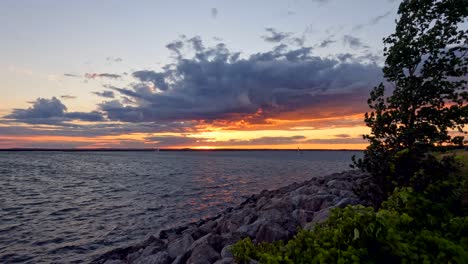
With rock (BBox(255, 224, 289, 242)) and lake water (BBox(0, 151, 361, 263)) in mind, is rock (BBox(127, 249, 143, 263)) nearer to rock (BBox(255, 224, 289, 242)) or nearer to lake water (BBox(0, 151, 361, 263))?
lake water (BBox(0, 151, 361, 263))

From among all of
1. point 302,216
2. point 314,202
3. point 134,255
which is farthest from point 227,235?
point 314,202

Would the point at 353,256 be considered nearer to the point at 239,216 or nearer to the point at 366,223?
the point at 366,223

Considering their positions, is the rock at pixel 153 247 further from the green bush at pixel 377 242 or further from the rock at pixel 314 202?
the green bush at pixel 377 242

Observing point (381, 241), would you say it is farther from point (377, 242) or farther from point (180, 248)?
point (180, 248)

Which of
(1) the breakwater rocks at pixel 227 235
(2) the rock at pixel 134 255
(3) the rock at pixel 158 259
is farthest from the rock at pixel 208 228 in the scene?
(3) the rock at pixel 158 259

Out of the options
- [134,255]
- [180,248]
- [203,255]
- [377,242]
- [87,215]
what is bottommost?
[87,215]

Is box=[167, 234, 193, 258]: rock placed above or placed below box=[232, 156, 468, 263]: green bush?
below

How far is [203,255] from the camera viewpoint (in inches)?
459

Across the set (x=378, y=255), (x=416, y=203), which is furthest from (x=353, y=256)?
(x=416, y=203)

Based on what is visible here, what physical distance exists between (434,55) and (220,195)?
98.0 feet

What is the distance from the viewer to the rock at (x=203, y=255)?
11.4 meters

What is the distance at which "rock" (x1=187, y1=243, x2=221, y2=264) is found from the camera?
11.4 metres

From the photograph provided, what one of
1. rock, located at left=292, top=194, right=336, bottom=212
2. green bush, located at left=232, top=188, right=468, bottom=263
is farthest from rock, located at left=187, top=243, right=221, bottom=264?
rock, located at left=292, top=194, right=336, bottom=212

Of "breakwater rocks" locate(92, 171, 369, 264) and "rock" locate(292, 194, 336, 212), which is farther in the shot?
"rock" locate(292, 194, 336, 212)
